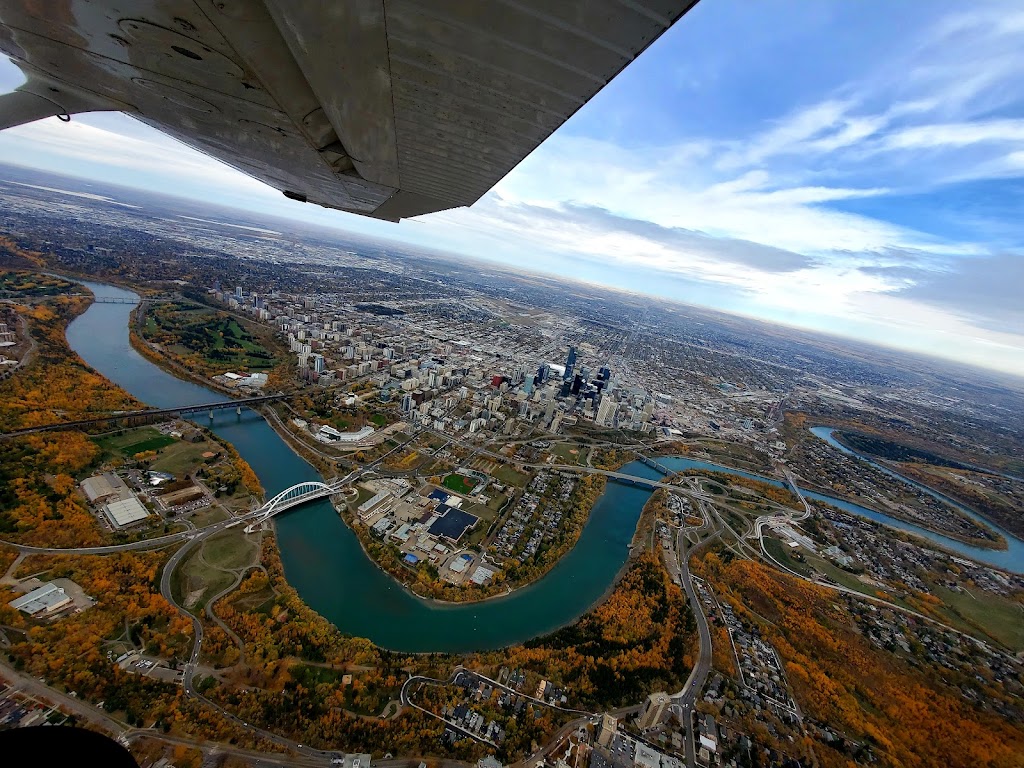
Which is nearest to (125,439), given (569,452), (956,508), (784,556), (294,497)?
(294,497)

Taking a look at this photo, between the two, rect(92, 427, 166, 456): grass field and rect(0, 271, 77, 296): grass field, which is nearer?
rect(92, 427, 166, 456): grass field

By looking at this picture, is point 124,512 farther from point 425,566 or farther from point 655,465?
point 655,465

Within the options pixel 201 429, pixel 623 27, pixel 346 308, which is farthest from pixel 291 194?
pixel 346 308

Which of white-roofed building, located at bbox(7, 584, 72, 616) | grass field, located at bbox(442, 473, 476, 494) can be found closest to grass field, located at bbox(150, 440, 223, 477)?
white-roofed building, located at bbox(7, 584, 72, 616)

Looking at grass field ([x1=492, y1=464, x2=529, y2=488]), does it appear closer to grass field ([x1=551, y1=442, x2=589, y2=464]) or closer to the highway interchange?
grass field ([x1=551, y1=442, x2=589, y2=464])

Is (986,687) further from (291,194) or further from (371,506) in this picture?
(291,194)
